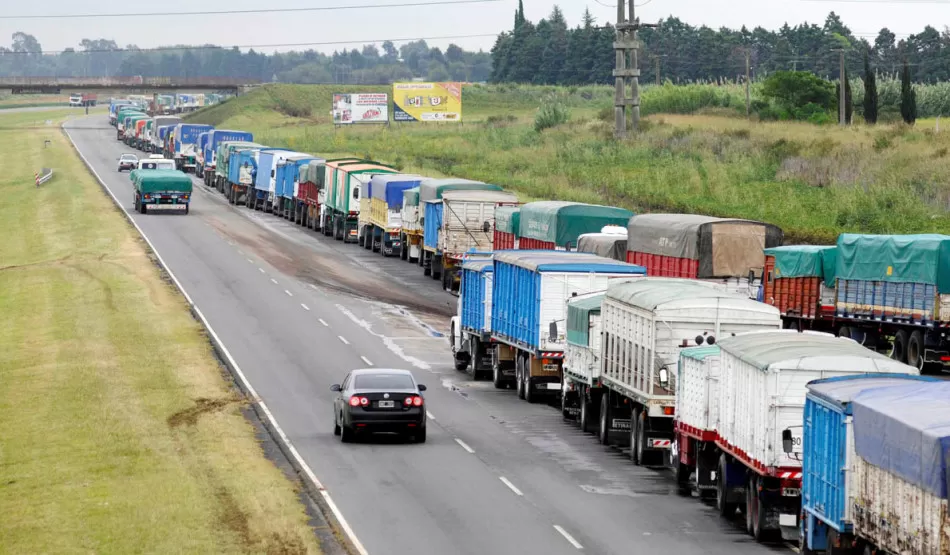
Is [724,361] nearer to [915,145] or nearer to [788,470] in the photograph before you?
[788,470]

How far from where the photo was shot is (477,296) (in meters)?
42.0

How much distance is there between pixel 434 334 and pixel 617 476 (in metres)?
21.9

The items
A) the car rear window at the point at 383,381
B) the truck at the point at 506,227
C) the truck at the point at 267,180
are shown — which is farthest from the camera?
the truck at the point at 267,180

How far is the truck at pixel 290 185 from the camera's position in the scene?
291ft

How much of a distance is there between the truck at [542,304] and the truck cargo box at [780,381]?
12624 millimetres

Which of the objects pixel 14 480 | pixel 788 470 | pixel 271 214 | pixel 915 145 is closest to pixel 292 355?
pixel 14 480

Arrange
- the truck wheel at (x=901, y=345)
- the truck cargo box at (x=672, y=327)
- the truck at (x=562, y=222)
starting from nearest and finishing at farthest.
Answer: the truck cargo box at (x=672, y=327) → the truck wheel at (x=901, y=345) → the truck at (x=562, y=222)

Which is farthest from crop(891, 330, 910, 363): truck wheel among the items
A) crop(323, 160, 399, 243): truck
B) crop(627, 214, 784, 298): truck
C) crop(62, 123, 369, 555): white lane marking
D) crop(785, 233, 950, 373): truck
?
crop(323, 160, 399, 243): truck

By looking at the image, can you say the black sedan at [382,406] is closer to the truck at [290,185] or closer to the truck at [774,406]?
the truck at [774,406]

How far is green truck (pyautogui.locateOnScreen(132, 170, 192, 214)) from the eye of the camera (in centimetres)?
8562

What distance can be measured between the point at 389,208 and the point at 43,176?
52.3 m

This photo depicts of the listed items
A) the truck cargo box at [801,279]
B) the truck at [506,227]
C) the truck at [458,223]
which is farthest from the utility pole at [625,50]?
the truck cargo box at [801,279]

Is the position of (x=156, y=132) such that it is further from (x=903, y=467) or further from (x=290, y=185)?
(x=903, y=467)

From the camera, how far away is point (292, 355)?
4416 cm
